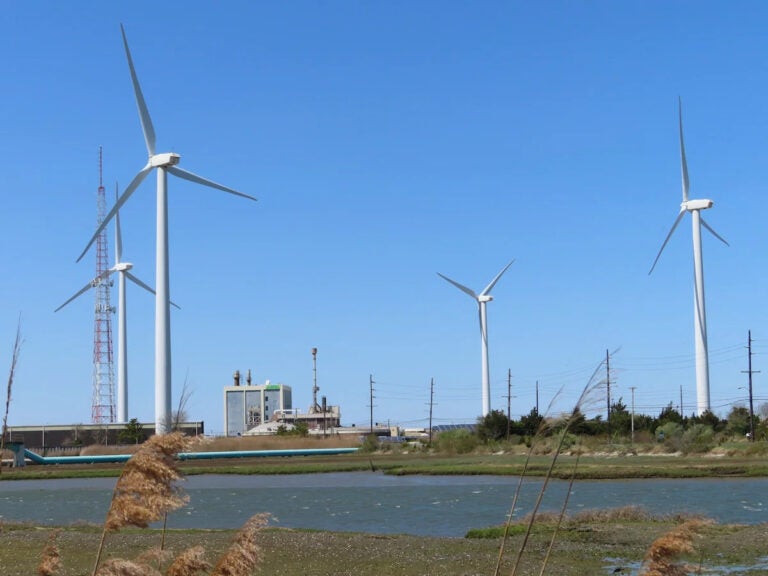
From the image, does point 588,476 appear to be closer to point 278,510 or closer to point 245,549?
point 278,510

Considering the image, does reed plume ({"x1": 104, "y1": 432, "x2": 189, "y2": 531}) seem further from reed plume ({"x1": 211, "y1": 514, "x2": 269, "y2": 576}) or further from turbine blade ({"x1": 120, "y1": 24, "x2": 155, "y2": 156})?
turbine blade ({"x1": 120, "y1": 24, "x2": 155, "y2": 156})

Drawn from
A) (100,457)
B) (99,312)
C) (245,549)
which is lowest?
(100,457)

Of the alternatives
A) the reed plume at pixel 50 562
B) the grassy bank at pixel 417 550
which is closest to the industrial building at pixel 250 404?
the grassy bank at pixel 417 550

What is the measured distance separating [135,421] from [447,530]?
91223mm

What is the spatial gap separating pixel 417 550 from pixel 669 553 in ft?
57.4

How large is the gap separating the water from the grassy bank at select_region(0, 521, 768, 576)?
461cm

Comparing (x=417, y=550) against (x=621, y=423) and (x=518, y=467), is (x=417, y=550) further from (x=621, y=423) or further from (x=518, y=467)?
(x=621, y=423)

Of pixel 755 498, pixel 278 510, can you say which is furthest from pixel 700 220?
pixel 278 510

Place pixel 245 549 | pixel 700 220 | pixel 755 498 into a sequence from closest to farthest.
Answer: pixel 245 549
pixel 755 498
pixel 700 220

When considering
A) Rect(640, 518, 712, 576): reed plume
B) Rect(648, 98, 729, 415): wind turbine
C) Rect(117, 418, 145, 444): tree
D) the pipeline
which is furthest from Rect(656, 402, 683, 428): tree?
Rect(640, 518, 712, 576): reed plume

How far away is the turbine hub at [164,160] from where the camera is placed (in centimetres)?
7156

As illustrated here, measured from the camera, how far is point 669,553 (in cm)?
659

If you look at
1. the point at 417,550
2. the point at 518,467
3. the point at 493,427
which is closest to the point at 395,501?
the point at 518,467

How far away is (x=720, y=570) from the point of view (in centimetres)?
2014
